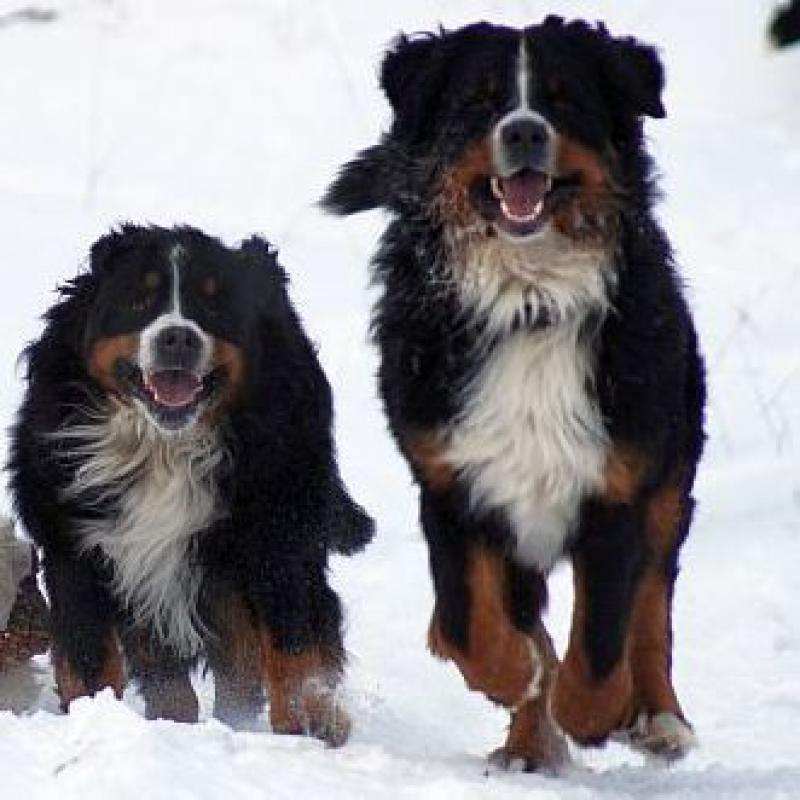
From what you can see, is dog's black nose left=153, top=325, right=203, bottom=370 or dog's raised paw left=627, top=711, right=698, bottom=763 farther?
dog's black nose left=153, top=325, right=203, bottom=370

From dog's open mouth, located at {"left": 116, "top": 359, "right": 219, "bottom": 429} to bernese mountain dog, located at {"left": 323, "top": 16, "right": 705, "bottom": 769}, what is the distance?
0.62 meters

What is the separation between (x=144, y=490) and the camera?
605 cm

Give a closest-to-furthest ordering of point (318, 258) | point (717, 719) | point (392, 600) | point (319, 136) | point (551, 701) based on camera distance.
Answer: point (551, 701)
point (717, 719)
point (392, 600)
point (318, 258)
point (319, 136)

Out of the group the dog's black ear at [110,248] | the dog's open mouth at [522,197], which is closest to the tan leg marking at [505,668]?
the dog's open mouth at [522,197]

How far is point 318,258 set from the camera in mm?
11711

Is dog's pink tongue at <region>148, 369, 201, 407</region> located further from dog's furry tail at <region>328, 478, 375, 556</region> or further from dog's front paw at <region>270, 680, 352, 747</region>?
dog's front paw at <region>270, 680, 352, 747</region>

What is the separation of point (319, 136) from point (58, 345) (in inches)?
279

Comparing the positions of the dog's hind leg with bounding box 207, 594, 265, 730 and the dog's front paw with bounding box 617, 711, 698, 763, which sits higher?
the dog's hind leg with bounding box 207, 594, 265, 730

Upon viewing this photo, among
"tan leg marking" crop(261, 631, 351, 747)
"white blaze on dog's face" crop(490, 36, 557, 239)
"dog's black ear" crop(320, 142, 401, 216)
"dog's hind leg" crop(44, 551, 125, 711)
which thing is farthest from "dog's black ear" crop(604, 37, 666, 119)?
"dog's hind leg" crop(44, 551, 125, 711)

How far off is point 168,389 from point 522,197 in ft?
3.79

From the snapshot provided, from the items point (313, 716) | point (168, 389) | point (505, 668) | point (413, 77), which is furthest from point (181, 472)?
point (413, 77)

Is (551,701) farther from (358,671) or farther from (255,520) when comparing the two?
(358,671)

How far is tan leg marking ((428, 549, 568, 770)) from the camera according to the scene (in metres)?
5.36

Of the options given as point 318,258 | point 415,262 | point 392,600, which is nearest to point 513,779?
point 415,262
